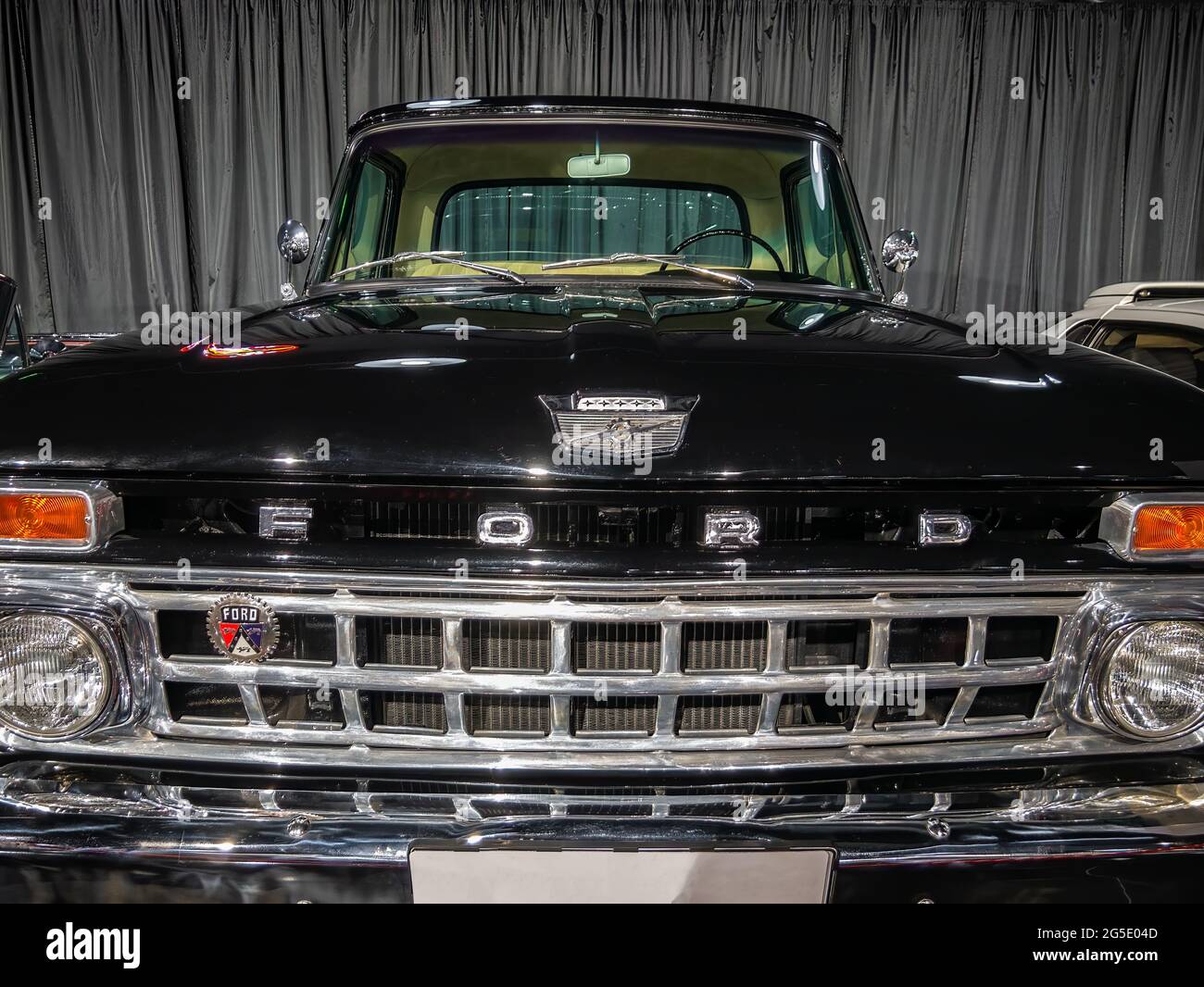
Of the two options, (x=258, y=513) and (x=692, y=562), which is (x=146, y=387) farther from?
(x=692, y=562)

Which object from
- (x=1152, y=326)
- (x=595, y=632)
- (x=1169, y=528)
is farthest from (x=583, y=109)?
(x=1152, y=326)

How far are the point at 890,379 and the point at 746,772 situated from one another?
0.68m

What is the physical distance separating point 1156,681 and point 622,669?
85 cm

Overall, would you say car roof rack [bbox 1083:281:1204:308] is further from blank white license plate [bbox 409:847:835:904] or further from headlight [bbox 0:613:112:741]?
headlight [bbox 0:613:112:741]

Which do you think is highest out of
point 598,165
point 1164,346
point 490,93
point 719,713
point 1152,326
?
point 490,93

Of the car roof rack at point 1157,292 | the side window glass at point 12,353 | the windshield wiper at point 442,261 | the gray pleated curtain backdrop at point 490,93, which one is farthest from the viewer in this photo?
the gray pleated curtain backdrop at point 490,93

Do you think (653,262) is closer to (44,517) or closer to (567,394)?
(567,394)

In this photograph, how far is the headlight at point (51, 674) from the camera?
139cm

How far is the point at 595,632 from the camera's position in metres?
1.45

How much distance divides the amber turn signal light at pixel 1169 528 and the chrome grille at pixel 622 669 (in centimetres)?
14

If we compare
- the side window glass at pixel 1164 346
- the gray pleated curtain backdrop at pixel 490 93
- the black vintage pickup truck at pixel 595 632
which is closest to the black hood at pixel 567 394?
the black vintage pickup truck at pixel 595 632

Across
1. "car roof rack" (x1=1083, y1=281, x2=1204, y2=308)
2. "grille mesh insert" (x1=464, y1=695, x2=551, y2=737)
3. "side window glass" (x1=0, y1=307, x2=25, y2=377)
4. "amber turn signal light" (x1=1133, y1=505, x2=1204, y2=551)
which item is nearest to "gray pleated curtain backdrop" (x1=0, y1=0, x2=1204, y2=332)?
"car roof rack" (x1=1083, y1=281, x2=1204, y2=308)

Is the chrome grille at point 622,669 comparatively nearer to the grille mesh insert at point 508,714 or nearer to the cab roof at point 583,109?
the grille mesh insert at point 508,714

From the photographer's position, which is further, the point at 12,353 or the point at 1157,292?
the point at 1157,292
